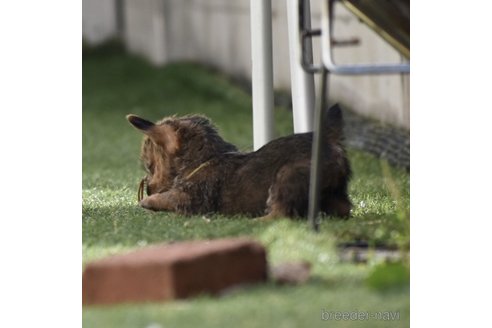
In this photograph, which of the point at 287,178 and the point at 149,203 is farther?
the point at 149,203

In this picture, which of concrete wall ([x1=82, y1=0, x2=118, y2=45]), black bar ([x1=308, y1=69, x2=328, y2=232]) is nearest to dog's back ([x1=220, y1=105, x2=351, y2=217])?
black bar ([x1=308, y1=69, x2=328, y2=232])

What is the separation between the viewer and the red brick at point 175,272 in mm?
3256

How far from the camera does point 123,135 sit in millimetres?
7695

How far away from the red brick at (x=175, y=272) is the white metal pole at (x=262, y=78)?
6.41 ft

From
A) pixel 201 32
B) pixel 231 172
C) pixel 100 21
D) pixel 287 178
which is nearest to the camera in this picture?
pixel 287 178

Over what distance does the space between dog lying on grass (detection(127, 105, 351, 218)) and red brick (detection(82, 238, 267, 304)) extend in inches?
33.1

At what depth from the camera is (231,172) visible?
461 cm

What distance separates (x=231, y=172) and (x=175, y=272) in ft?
4.59

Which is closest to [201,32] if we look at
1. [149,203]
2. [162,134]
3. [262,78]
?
[262,78]

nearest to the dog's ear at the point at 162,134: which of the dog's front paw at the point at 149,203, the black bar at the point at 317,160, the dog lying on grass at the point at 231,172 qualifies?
the dog lying on grass at the point at 231,172

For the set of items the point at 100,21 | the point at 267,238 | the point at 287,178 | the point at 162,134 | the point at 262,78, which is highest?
the point at 100,21

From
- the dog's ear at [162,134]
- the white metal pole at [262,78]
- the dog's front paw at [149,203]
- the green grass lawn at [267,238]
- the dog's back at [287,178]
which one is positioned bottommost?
the green grass lawn at [267,238]

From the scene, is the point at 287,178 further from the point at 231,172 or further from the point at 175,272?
the point at 175,272

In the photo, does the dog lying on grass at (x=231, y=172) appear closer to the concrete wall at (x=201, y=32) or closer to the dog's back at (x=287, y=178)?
the dog's back at (x=287, y=178)
